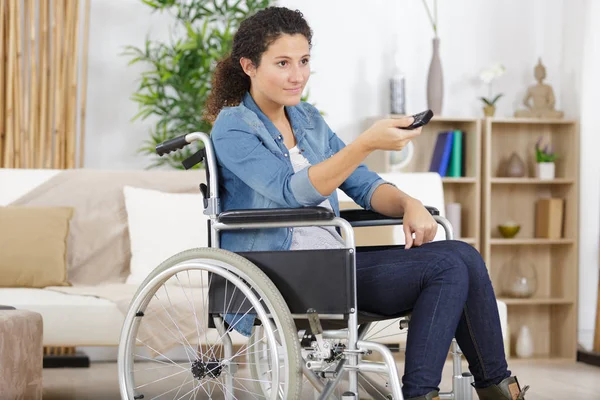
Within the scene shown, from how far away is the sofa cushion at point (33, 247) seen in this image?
3252 millimetres

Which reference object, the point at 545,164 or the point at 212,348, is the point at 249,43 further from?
the point at 545,164

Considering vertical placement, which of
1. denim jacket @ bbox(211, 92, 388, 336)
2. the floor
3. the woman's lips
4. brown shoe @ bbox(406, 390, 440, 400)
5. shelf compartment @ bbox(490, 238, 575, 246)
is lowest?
the floor

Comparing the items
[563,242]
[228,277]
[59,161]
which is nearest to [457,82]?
[563,242]

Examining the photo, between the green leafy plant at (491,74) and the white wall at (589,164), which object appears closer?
the white wall at (589,164)

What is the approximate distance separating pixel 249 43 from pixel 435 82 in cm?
249

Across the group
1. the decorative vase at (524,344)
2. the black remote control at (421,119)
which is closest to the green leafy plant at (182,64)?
the decorative vase at (524,344)

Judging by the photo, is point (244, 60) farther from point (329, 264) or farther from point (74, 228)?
point (74, 228)

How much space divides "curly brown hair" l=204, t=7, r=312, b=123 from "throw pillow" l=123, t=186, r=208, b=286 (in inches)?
47.4

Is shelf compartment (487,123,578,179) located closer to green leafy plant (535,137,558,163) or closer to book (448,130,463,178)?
green leafy plant (535,137,558,163)

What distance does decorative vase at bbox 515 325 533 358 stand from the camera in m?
4.48

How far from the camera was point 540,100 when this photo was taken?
15.1 ft

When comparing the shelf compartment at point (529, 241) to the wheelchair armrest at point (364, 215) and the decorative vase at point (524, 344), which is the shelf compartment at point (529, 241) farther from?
the wheelchair armrest at point (364, 215)

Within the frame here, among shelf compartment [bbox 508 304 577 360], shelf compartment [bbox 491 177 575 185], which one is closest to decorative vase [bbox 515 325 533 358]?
shelf compartment [bbox 508 304 577 360]

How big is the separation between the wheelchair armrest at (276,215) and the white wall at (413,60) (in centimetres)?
257
